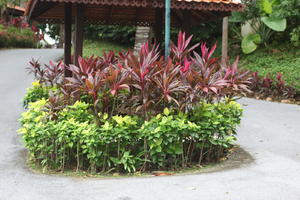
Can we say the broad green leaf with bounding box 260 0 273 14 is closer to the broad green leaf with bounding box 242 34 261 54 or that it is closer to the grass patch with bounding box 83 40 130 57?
the broad green leaf with bounding box 242 34 261 54

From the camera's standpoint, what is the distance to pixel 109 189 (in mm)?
4695

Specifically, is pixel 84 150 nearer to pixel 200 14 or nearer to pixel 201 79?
pixel 201 79

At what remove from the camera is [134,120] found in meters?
5.62

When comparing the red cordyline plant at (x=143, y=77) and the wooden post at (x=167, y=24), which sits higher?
the wooden post at (x=167, y=24)

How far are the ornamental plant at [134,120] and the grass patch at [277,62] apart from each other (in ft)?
24.4

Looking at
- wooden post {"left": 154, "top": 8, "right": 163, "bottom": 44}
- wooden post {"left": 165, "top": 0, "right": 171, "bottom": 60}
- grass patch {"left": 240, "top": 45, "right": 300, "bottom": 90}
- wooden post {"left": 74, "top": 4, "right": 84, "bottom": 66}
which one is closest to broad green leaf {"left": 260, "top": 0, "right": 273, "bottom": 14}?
grass patch {"left": 240, "top": 45, "right": 300, "bottom": 90}

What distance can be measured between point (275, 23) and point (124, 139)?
38.0ft

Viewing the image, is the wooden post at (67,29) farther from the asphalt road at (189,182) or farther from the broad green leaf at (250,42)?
the broad green leaf at (250,42)

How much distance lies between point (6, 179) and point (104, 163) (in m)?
1.18

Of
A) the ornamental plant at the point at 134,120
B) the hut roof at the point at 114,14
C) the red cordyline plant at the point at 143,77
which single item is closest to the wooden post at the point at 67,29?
the hut roof at the point at 114,14

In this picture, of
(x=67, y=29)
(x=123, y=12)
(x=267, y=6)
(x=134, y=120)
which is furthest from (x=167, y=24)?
(x=267, y=6)

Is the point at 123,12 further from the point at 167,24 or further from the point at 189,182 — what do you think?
the point at 189,182

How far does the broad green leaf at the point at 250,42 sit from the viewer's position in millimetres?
16375

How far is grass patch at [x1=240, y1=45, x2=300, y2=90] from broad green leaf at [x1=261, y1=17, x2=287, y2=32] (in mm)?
831
